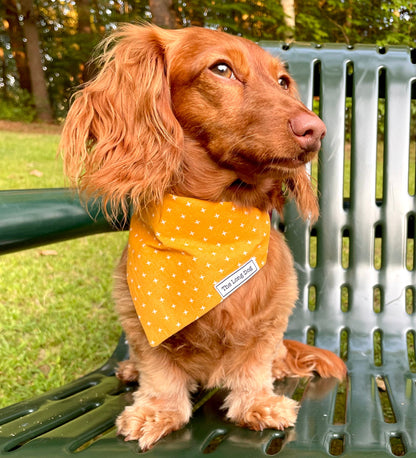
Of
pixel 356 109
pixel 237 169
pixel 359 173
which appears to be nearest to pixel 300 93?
pixel 356 109

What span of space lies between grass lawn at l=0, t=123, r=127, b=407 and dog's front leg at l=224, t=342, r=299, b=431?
2.68 feet

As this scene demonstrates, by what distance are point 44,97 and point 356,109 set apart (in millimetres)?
12078

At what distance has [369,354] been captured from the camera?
1.75m

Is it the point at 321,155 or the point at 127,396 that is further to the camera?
the point at 321,155

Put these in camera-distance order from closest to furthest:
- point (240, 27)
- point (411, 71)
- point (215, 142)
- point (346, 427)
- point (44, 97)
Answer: point (346, 427) < point (215, 142) < point (411, 71) < point (240, 27) < point (44, 97)

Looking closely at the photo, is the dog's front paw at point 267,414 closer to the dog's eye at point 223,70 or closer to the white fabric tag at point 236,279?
the white fabric tag at point 236,279

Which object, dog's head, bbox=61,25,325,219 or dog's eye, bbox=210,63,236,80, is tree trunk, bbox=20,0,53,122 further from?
dog's eye, bbox=210,63,236,80

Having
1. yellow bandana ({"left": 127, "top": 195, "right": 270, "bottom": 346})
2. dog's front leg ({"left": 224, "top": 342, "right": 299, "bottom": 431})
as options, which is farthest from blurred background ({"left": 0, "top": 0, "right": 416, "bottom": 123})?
dog's front leg ({"left": 224, "top": 342, "right": 299, "bottom": 431})

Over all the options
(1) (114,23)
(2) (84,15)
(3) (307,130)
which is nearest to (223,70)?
(3) (307,130)

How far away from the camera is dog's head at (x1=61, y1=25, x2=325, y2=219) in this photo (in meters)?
1.33

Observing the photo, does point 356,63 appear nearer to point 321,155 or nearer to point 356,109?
point 356,109

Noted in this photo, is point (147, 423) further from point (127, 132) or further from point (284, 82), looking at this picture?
point (284, 82)

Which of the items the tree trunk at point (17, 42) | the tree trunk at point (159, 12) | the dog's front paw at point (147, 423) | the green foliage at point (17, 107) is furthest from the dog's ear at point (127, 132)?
the tree trunk at point (17, 42)

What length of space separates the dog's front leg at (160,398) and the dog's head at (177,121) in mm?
489
